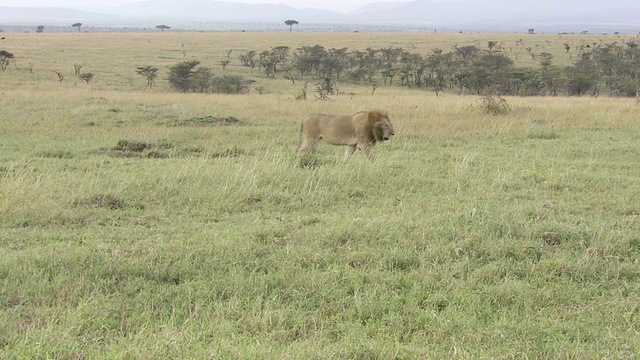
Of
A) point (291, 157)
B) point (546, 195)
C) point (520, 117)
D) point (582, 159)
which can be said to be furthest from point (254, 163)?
point (520, 117)

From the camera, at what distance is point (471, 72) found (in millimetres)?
33906

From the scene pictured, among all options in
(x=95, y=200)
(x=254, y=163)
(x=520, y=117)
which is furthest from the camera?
(x=520, y=117)

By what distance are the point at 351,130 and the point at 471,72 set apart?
27.2m

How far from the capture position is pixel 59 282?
3855 mm

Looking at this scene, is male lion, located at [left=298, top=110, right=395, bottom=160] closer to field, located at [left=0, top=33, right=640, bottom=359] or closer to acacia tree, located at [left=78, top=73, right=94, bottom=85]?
field, located at [left=0, top=33, right=640, bottom=359]

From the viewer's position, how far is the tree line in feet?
108

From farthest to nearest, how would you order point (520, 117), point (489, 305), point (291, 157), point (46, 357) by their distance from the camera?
point (520, 117), point (291, 157), point (489, 305), point (46, 357)

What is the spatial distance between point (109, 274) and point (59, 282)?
336 millimetres

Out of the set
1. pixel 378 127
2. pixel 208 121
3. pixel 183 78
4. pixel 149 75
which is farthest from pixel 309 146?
pixel 149 75

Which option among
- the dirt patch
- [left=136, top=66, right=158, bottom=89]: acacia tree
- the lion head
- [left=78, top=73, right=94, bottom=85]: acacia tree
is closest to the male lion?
the lion head

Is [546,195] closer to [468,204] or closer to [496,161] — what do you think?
[468,204]

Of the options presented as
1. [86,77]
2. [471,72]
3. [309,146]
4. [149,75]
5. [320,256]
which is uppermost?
[471,72]

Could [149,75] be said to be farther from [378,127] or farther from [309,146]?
[378,127]

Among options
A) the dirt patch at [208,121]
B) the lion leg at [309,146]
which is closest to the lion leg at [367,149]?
the lion leg at [309,146]
